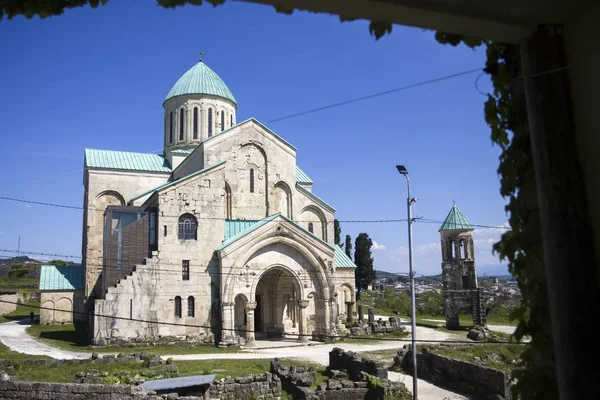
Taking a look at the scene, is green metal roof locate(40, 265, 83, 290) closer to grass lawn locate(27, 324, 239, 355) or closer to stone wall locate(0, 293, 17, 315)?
grass lawn locate(27, 324, 239, 355)

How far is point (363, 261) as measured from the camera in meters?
51.8

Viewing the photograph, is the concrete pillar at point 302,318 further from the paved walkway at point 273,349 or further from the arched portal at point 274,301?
the arched portal at point 274,301

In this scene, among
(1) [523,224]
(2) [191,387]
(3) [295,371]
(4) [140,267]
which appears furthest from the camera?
(4) [140,267]

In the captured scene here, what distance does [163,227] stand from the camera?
24.2 metres

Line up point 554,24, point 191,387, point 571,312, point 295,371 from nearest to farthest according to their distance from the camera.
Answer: point 571,312 < point 554,24 < point 191,387 < point 295,371

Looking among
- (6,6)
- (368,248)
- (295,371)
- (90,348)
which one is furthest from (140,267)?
(368,248)

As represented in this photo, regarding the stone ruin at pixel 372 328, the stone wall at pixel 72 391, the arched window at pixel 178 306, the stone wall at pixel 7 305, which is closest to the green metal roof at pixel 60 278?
the arched window at pixel 178 306

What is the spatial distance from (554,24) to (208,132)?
107 ft

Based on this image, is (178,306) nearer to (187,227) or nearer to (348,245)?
(187,227)

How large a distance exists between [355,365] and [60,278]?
2255cm

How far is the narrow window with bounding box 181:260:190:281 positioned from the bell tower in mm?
16251

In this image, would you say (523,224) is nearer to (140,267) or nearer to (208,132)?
(140,267)

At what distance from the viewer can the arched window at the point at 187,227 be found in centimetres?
2469

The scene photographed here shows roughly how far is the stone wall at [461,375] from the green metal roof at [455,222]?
13.7 m
